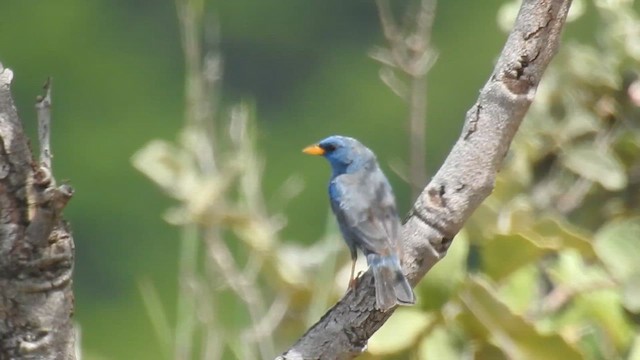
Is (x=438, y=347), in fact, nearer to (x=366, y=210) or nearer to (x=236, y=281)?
(x=366, y=210)

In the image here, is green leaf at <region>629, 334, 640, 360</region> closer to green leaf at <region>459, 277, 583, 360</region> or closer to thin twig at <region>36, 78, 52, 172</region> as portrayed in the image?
green leaf at <region>459, 277, 583, 360</region>

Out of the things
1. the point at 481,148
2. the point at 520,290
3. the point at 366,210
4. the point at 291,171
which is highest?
the point at 481,148

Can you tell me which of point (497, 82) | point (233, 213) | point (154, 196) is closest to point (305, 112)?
point (154, 196)

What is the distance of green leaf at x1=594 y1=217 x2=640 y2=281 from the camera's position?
1.41 m

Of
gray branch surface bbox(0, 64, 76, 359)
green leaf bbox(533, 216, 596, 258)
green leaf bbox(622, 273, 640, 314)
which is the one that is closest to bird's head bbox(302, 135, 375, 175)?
green leaf bbox(533, 216, 596, 258)

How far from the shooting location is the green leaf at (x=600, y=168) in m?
1.55

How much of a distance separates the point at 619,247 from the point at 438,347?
0.23 metres

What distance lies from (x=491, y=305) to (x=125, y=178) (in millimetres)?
2094

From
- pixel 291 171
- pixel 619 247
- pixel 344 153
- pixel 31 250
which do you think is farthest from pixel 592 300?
pixel 291 171

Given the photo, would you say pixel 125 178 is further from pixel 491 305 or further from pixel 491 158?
pixel 491 158

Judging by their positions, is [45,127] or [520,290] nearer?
[45,127]

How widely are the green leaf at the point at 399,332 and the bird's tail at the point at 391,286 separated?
234 mm

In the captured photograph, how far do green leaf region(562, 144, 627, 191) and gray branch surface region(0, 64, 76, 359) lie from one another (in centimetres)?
82

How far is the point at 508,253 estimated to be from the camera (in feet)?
4.74
